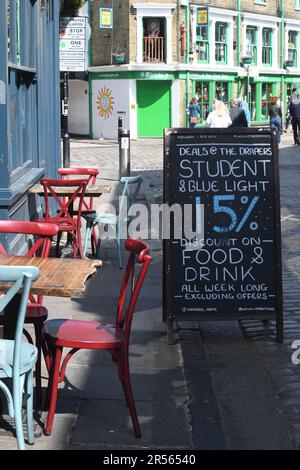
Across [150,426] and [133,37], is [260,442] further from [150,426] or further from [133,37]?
[133,37]

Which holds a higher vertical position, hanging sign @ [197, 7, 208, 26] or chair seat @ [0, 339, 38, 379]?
hanging sign @ [197, 7, 208, 26]

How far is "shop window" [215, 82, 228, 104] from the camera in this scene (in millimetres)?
42656

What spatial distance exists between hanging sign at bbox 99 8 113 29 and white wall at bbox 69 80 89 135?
11.1 ft

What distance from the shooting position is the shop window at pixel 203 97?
41.4 metres

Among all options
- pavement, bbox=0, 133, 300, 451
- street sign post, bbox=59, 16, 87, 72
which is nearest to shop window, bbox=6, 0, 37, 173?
pavement, bbox=0, 133, 300, 451

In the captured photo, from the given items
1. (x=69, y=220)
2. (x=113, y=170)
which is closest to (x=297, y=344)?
(x=69, y=220)

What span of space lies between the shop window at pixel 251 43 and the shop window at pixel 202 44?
3.41 metres

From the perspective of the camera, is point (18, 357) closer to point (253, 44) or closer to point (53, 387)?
point (53, 387)

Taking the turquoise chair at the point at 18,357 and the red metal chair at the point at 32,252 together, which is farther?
the red metal chair at the point at 32,252

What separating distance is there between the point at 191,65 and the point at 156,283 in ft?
106

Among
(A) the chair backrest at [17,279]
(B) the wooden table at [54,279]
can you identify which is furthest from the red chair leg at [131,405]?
(A) the chair backrest at [17,279]

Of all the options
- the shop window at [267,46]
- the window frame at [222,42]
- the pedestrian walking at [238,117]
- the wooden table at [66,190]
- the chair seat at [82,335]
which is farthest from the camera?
the shop window at [267,46]

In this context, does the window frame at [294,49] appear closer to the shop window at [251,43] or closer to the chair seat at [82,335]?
the shop window at [251,43]

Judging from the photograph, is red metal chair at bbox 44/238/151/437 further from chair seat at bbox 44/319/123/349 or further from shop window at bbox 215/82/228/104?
shop window at bbox 215/82/228/104
